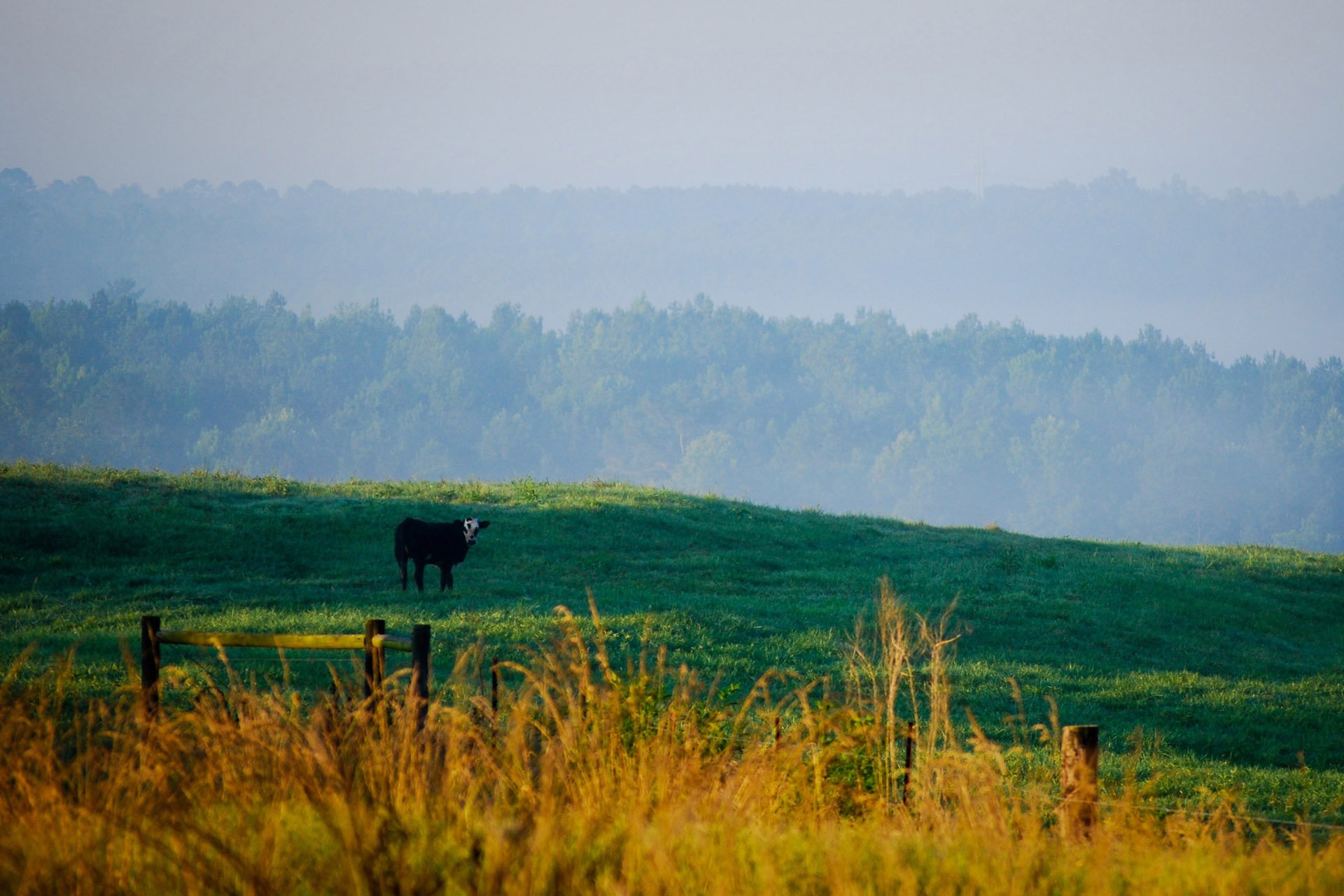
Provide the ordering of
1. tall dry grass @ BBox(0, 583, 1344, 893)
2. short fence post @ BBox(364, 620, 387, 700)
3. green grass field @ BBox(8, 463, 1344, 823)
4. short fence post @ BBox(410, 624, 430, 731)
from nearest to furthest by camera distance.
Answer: tall dry grass @ BBox(0, 583, 1344, 893), short fence post @ BBox(410, 624, 430, 731), short fence post @ BBox(364, 620, 387, 700), green grass field @ BBox(8, 463, 1344, 823)

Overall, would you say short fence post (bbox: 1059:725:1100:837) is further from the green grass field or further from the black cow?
the black cow

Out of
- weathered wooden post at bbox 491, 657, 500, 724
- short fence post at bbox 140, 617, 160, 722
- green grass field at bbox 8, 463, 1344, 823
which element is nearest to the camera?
weathered wooden post at bbox 491, 657, 500, 724

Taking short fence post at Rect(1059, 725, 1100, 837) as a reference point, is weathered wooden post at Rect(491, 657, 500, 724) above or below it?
above

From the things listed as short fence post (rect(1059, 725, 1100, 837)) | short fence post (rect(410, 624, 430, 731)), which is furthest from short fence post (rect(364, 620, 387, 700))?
short fence post (rect(1059, 725, 1100, 837))

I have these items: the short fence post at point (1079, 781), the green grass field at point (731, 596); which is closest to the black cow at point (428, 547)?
the green grass field at point (731, 596)

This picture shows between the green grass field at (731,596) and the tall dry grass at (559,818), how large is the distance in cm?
123

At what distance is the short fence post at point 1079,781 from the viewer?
688 centimetres

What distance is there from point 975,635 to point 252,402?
145 meters

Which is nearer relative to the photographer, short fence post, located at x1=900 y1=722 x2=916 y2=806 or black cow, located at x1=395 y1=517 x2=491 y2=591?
short fence post, located at x1=900 y1=722 x2=916 y2=806

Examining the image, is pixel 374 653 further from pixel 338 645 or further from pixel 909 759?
pixel 909 759

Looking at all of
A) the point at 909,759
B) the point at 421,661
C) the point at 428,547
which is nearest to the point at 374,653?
the point at 421,661

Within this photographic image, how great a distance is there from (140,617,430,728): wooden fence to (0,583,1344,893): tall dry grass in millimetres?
251

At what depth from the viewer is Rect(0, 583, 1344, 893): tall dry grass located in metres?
5.14

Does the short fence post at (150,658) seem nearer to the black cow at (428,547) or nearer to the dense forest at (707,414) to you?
the black cow at (428,547)
